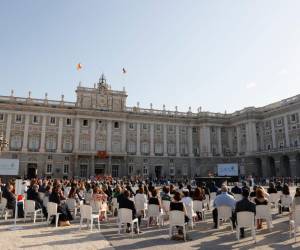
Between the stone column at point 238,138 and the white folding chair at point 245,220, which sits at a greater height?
the stone column at point 238,138

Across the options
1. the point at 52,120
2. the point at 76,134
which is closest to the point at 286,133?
the point at 76,134

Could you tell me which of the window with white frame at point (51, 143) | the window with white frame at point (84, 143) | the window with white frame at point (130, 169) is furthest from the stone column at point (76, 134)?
the window with white frame at point (130, 169)

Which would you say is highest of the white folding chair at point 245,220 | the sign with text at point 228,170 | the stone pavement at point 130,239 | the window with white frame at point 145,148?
the window with white frame at point 145,148

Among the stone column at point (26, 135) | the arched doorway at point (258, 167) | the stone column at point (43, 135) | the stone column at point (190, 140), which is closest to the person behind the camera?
the stone column at point (26, 135)

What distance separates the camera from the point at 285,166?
51.3 meters

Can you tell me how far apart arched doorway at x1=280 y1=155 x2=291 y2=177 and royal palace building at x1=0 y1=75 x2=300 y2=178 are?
0.17 m

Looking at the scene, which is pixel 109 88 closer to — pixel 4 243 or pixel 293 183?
pixel 293 183

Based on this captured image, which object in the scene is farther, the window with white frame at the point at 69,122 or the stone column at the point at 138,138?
the stone column at the point at 138,138

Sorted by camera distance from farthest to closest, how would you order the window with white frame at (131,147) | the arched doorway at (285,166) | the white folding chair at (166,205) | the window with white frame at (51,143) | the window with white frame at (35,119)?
the window with white frame at (131,147) → the window with white frame at (51,143) → the window with white frame at (35,119) → the arched doorway at (285,166) → the white folding chair at (166,205)

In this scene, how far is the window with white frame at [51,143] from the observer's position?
51.6 m

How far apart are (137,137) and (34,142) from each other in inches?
755

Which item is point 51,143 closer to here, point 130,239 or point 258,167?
point 258,167

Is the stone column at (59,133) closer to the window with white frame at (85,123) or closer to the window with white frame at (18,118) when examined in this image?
the window with white frame at (85,123)

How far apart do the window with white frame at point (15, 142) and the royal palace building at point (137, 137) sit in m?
0.16
